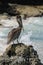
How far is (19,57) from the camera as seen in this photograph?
5125 mm

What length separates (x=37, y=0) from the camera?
50.9ft

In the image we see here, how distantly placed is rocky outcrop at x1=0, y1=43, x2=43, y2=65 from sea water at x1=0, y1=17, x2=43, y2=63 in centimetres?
265

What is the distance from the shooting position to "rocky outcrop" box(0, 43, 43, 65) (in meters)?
5.03

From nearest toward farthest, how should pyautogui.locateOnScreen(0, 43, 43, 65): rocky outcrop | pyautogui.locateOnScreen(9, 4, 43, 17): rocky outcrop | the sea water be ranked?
pyautogui.locateOnScreen(0, 43, 43, 65): rocky outcrop, the sea water, pyautogui.locateOnScreen(9, 4, 43, 17): rocky outcrop

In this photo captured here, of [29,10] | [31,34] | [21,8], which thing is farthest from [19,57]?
[21,8]

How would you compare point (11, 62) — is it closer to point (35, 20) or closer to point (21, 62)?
point (21, 62)

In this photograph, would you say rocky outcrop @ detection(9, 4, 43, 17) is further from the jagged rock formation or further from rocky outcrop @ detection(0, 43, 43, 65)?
rocky outcrop @ detection(0, 43, 43, 65)

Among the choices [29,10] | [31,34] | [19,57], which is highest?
[29,10]

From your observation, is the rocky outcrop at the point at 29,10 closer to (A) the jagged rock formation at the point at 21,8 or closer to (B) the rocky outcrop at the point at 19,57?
(A) the jagged rock formation at the point at 21,8

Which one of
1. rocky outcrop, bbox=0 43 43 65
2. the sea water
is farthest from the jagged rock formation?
rocky outcrop, bbox=0 43 43 65

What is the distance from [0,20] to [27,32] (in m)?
2.09

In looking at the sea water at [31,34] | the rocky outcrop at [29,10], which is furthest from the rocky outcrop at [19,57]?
the rocky outcrop at [29,10]

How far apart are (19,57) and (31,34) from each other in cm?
569

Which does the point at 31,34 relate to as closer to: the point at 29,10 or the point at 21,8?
the point at 29,10
